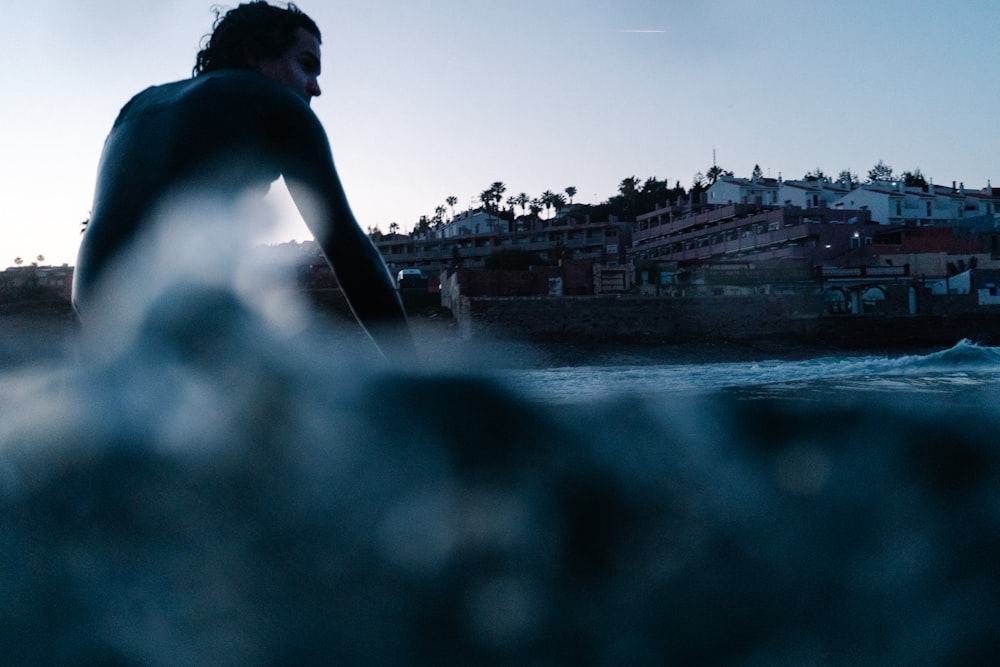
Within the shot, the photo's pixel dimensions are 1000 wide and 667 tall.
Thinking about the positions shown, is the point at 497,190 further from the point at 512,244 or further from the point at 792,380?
the point at 792,380

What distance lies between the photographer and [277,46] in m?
1.11

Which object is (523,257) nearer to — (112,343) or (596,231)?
(596,231)

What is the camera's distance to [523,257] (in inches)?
2333

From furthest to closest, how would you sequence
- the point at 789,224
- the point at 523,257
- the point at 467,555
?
the point at 523,257
the point at 789,224
the point at 467,555

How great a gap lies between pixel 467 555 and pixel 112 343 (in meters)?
0.47

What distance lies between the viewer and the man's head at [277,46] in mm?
1109

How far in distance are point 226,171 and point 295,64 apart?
0.99ft

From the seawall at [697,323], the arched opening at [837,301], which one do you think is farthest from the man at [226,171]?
the arched opening at [837,301]

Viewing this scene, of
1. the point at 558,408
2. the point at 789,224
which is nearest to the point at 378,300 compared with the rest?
the point at 558,408

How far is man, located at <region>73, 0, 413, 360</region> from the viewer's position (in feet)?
2.82

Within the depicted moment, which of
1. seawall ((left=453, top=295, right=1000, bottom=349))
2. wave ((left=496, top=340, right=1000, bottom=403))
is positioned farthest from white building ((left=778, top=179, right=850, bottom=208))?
wave ((left=496, top=340, right=1000, bottom=403))

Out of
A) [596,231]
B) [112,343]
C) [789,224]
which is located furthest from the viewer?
[596,231]

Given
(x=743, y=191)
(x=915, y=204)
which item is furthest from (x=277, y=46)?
(x=743, y=191)

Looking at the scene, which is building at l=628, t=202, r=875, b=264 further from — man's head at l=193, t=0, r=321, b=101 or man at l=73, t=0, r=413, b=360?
man at l=73, t=0, r=413, b=360
